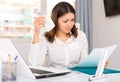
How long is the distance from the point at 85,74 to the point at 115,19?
5.62 ft

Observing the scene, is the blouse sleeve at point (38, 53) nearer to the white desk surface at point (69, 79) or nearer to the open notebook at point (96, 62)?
the open notebook at point (96, 62)

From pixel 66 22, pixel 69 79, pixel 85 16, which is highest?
pixel 85 16

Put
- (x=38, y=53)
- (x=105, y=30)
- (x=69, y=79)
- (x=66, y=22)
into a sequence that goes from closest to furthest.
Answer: (x=69, y=79)
(x=38, y=53)
(x=66, y=22)
(x=105, y=30)

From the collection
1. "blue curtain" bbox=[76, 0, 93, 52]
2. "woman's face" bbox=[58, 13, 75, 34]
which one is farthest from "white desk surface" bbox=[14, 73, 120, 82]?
"blue curtain" bbox=[76, 0, 93, 52]

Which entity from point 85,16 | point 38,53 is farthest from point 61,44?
point 85,16

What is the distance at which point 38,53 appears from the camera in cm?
168

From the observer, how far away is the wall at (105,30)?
2730 mm

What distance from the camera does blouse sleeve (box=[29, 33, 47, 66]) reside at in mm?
1621

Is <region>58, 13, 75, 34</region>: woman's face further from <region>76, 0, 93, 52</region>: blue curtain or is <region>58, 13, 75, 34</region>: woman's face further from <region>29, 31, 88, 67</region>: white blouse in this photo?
<region>76, 0, 93, 52</region>: blue curtain

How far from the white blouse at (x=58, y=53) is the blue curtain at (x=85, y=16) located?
133 cm

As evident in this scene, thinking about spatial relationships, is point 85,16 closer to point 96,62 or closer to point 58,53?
point 58,53

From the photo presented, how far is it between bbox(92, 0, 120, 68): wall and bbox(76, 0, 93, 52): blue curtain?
57 mm

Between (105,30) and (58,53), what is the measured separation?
1.35 metres

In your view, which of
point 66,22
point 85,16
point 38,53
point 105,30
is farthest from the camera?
point 85,16
